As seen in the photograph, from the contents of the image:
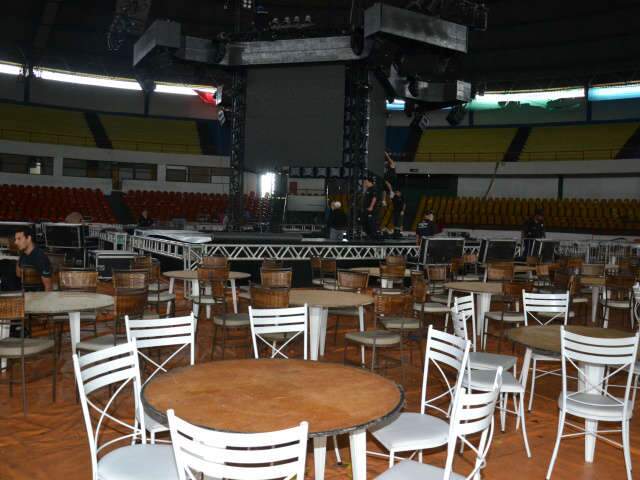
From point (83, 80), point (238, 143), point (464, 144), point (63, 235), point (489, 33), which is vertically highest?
point (489, 33)

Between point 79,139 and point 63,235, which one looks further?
point 79,139

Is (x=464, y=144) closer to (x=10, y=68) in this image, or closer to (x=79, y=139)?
(x=79, y=139)

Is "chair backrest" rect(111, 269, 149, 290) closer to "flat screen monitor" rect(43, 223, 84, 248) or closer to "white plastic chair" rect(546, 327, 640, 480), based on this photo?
"white plastic chair" rect(546, 327, 640, 480)

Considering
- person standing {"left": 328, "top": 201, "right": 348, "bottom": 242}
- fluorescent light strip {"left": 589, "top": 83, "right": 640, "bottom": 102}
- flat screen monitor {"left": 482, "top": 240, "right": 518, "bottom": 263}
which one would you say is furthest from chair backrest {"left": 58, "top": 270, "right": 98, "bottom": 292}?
fluorescent light strip {"left": 589, "top": 83, "right": 640, "bottom": 102}

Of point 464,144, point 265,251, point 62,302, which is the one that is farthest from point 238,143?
point 464,144

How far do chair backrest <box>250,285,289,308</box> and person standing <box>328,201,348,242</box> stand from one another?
7364 mm

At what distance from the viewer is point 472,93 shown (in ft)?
46.5

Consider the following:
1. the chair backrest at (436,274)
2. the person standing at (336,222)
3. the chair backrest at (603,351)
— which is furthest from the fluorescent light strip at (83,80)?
the chair backrest at (603,351)

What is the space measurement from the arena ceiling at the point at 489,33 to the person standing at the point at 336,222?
670 cm

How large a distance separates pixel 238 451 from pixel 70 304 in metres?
3.31

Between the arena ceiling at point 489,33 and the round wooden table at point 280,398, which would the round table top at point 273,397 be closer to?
the round wooden table at point 280,398

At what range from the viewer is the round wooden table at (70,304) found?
4323mm

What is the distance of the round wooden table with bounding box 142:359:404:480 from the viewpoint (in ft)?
7.15

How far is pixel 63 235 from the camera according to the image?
12773mm
